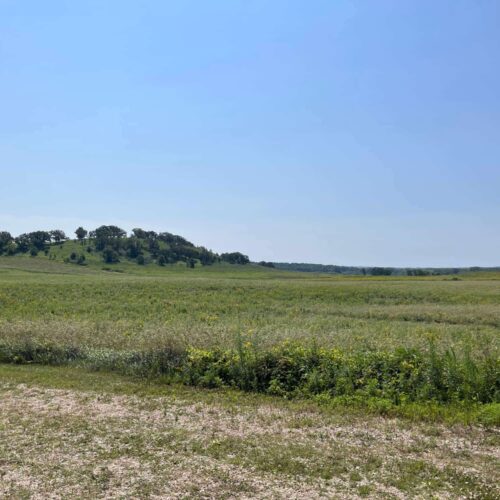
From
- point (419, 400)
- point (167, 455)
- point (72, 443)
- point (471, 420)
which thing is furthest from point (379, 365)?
point (72, 443)

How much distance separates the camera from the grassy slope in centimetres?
686

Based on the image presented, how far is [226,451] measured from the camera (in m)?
8.26

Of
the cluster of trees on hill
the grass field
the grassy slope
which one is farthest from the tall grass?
the cluster of trees on hill

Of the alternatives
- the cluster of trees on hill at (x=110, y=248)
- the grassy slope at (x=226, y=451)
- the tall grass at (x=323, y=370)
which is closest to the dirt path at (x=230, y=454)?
the grassy slope at (x=226, y=451)

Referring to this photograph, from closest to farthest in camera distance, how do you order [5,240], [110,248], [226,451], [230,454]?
[230,454], [226,451], [5,240], [110,248]

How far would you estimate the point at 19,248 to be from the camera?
161375 mm

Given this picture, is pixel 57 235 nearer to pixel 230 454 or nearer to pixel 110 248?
pixel 110 248

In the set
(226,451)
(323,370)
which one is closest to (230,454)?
(226,451)

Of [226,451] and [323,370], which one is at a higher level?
[323,370]

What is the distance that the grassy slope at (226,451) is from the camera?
22.5 feet

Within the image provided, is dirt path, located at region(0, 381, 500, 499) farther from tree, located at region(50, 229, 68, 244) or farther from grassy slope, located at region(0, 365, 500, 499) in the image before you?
tree, located at region(50, 229, 68, 244)

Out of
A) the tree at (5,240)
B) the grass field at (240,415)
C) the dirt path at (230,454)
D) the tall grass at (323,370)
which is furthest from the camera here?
the tree at (5,240)

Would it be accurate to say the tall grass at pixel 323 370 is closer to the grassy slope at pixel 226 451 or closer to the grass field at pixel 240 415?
the grass field at pixel 240 415

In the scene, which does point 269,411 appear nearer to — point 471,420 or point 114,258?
point 471,420
